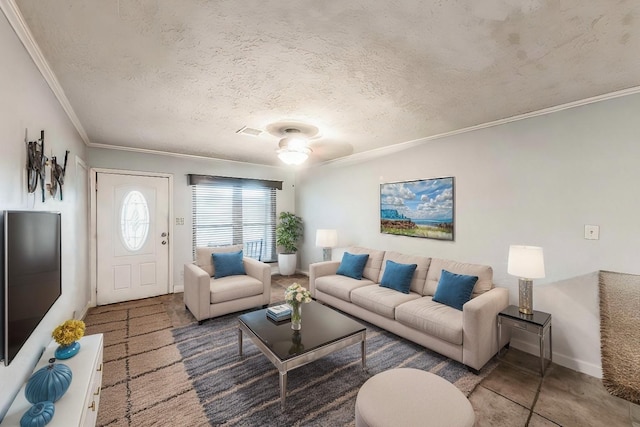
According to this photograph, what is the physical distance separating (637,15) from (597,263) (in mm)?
1917

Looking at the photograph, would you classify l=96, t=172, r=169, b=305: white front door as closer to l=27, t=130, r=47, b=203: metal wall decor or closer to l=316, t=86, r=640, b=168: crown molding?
l=27, t=130, r=47, b=203: metal wall decor

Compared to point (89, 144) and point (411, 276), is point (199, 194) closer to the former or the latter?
point (89, 144)

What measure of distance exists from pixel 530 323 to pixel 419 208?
1.77m

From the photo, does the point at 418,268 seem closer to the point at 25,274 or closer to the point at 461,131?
the point at 461,131

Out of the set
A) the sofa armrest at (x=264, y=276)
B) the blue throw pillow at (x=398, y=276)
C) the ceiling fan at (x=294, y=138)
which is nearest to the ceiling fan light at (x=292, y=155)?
the ceiling fan at (x=294, y=138)

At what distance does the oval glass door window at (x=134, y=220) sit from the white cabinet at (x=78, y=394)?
2.56m

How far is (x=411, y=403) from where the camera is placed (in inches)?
55.6

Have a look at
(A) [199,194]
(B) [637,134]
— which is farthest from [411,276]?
(A) [199,194]

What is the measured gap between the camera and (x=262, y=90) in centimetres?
222

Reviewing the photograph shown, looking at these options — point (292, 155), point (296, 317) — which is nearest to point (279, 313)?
point (296, 317)

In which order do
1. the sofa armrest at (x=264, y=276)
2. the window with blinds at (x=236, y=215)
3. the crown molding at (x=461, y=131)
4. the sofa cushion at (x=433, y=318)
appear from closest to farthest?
the crown molding at (x=461, y=131) → the sofa cushion at (x=433, y=318) → the sofa armrest at (x=264, y=276) → the window with blinds at (x=236, y=215)

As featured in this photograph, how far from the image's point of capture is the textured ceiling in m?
1.38

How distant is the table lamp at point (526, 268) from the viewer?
7.80 feet

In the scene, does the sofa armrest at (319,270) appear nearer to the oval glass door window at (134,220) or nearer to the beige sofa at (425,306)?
the beige sofa at (425,306)
